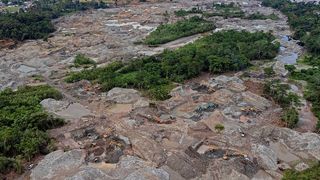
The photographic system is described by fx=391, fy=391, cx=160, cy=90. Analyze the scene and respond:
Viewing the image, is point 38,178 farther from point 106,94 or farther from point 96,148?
point 106,94

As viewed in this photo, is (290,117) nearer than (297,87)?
Yes

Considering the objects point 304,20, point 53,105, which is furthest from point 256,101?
point 304,20

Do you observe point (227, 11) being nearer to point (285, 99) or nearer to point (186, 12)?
point (186, 12)

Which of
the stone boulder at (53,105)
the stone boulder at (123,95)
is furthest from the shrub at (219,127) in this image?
the stone boulder at (53,105)

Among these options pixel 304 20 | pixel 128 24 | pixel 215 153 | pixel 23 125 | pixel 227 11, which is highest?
pixel 304 20

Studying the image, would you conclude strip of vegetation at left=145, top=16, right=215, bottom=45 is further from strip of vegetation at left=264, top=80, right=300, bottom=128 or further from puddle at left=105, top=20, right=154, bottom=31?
strip of vegetation at left=264, top=80, right=300, bottom=128

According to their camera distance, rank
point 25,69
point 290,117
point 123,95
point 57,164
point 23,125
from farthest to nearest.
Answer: point 25,69
point 123,95
point 290,117
point 23,125
point 57,164
